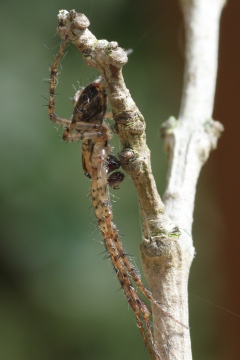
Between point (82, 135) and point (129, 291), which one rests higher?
point (82, 135)

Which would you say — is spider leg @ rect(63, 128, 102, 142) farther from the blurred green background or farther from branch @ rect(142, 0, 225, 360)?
the blurred green background

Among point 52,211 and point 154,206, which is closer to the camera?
point 154,206

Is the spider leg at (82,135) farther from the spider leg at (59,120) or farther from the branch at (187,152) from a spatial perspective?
the branch at (187,152)

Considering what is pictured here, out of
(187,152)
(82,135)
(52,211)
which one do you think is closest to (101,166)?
(82,135)

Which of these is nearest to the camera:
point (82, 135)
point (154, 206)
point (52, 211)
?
point (154, 206)

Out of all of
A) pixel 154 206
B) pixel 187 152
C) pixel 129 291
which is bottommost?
pixel 129 291

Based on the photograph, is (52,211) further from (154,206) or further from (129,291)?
(154,206)

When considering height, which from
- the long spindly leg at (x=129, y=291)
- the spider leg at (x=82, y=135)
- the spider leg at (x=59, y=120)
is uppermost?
the spider leg at (x=59, y=120)

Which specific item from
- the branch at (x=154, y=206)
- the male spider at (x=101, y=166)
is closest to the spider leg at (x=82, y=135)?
the male spider at (x=101, y=166)
